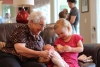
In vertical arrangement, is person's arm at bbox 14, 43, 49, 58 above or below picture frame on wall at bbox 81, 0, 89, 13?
below

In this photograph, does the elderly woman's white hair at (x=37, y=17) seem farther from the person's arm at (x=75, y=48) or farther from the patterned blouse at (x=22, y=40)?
the person's arm at (x=75, y=48)

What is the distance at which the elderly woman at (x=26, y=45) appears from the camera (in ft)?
6.09

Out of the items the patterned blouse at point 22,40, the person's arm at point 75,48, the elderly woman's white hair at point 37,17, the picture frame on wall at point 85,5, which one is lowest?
the person's arm at point 75,48

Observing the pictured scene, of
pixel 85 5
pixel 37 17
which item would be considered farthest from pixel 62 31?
pixel 85 5

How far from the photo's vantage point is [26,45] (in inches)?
77.5

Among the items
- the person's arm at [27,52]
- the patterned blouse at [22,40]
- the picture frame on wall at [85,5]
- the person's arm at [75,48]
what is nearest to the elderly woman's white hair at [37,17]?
the patterned blouse at [22,40]

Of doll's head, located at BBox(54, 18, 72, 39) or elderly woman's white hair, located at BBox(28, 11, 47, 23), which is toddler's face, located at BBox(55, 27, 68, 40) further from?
elderly woman's white hair, located at BBox(28, 11, 47, 23)

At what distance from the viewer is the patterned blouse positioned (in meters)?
1.91

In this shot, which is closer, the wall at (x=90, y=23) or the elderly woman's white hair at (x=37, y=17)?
the elderly woman's white hair at (x=37, y=17)

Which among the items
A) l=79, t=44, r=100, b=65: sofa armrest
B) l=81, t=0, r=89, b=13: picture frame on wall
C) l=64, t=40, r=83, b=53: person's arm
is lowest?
l=79, t=44, r=100, b=65: sofa armrest

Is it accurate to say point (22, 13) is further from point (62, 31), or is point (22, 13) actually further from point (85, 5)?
point (85, 5)

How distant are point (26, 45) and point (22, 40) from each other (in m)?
0.09

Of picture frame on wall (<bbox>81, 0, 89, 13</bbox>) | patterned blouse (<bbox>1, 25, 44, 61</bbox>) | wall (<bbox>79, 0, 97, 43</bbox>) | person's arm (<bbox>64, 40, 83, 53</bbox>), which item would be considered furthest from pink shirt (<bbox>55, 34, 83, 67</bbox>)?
picture frame on wall (<bbox>81, 0, 89, 13</bbox>)

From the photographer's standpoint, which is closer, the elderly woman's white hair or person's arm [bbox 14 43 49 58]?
person's arm [bbox 14 43 49 58]
